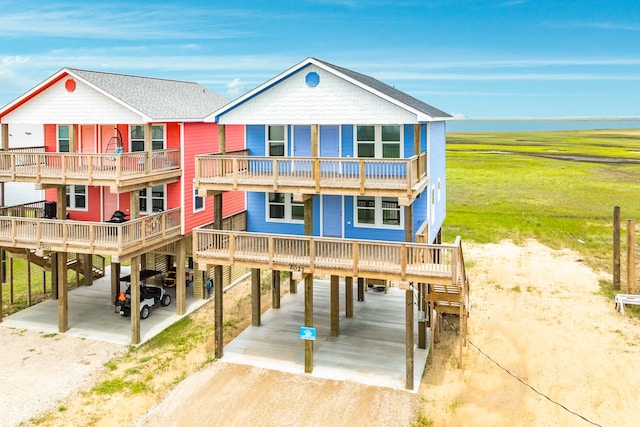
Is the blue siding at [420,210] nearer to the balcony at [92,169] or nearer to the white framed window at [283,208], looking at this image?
the white framed window at [283,208]

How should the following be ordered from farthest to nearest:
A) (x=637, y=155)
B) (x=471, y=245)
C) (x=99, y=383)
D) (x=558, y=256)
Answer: (x=637, y=155) < (x=471, y=245) < (x=558, y=256) < (x=99, y=383)

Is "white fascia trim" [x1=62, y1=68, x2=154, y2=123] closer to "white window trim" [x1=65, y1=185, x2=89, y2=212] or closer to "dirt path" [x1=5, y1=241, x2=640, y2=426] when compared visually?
"white window trim" [x1=65, y1=185, x2=89, y2=212]

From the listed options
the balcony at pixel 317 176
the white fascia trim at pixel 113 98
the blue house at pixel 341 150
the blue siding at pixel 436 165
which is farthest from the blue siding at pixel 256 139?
the blue siding at pixel 436 165

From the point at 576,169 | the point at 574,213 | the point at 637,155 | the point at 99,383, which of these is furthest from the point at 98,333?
the point at 637,155

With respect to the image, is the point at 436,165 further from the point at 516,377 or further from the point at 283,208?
the point at 516,377

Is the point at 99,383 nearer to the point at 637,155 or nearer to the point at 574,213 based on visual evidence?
the point at 574,213
